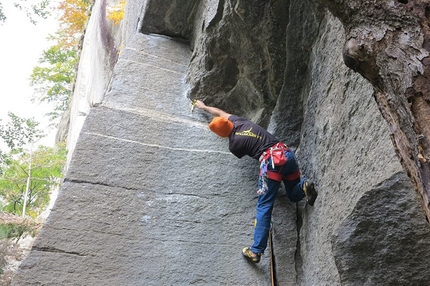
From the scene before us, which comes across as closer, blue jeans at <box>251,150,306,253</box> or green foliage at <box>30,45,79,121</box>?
blue jeans at <box>251,150,306,253</box>

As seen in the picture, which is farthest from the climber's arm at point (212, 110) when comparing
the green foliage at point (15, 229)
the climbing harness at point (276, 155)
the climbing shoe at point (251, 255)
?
the green foliage at point (15, 229)

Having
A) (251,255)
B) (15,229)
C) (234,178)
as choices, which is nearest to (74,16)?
(15,229)

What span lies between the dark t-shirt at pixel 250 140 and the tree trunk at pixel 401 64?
2.52m

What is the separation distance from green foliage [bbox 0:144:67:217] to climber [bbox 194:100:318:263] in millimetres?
7506

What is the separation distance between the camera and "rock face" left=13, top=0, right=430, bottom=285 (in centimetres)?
267

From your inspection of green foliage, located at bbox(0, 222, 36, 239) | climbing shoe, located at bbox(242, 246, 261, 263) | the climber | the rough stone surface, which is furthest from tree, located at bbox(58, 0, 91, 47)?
the rough stone surface

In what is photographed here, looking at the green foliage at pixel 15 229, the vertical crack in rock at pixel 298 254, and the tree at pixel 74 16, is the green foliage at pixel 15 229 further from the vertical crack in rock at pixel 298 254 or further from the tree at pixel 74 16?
the tree at pixel 74 16

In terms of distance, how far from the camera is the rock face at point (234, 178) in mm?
2666

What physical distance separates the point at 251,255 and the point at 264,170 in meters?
0.76

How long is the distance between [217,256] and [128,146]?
4.76 feet

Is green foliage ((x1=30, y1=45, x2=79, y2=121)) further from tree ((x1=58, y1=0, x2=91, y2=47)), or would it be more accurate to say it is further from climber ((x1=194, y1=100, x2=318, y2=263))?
climber ((x1=194, y1=100, x2=318, y2=263))

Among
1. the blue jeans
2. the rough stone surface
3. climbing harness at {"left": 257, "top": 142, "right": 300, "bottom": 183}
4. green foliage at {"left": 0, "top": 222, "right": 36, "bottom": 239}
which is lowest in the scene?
green foliage at {"left": 0, "top": 222, "right": 36, "bottom": 239}

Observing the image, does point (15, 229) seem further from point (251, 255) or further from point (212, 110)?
point (251, 255)

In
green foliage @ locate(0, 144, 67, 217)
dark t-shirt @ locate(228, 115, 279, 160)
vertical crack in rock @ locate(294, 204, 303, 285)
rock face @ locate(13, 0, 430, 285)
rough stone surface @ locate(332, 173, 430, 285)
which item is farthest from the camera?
green foliage @ locate(0, 144, 67, 217)
